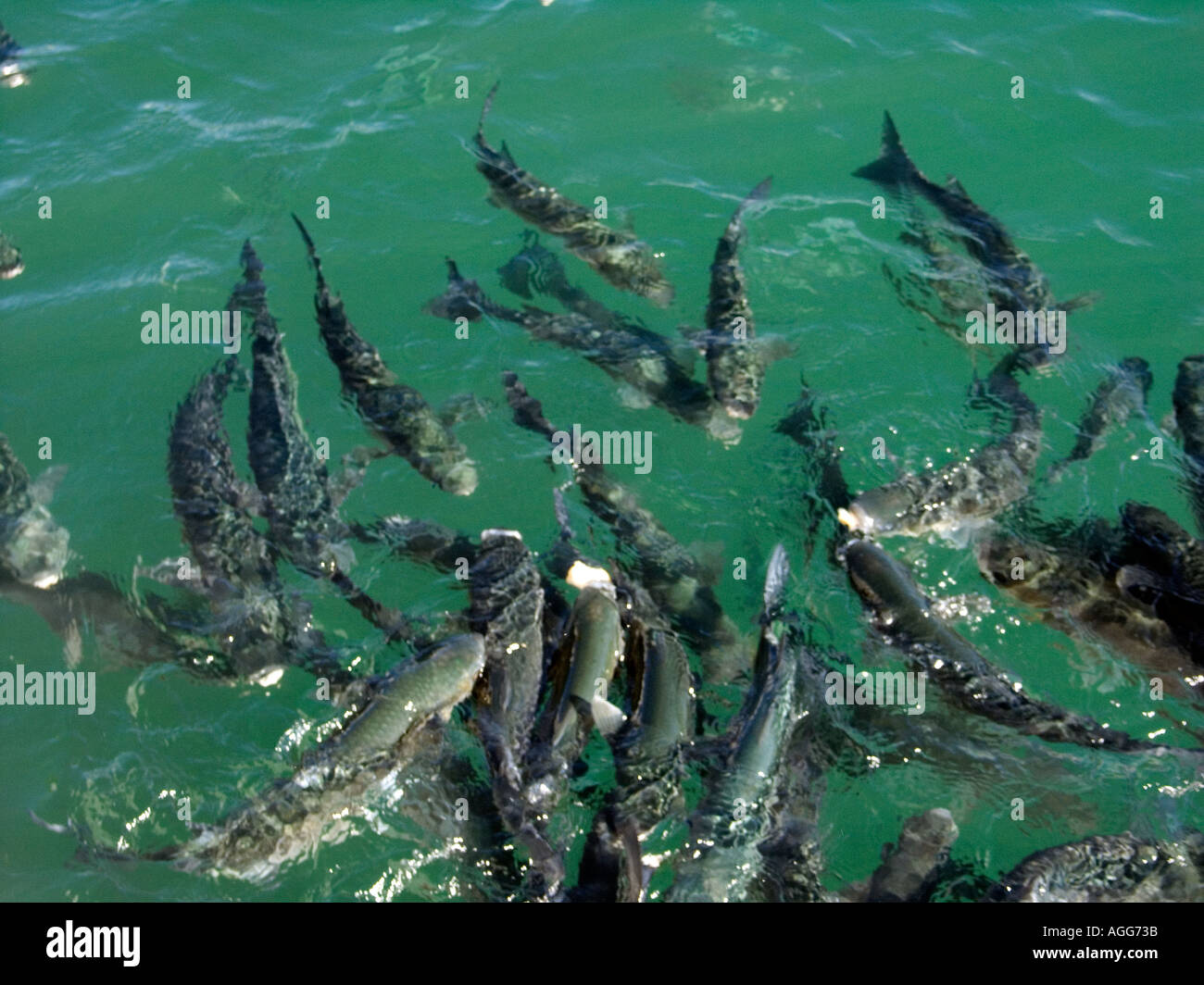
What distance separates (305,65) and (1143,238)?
33.9 feet

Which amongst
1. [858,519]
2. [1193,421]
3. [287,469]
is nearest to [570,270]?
[287,469]

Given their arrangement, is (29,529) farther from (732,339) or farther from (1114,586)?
(1114,586)

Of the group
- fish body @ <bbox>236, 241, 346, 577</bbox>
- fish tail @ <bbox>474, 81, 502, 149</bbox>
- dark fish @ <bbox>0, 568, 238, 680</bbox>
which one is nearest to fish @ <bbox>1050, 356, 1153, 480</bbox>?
fish body @ <bbox>236, 241, 346, 577</bbox>

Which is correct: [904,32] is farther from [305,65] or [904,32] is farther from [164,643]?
[164,643]

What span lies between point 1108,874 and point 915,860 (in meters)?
1.11

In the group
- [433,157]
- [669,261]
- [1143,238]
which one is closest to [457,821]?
[669,261]

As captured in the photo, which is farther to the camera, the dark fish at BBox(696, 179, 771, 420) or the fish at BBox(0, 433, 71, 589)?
the dark fish at BBox(696, 179, 771, 420)

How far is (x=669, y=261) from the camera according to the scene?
984 cm

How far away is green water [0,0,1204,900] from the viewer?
6180 millimetres

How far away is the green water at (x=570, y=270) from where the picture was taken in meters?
6.18

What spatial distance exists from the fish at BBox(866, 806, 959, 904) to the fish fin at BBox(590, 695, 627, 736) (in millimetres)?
1811

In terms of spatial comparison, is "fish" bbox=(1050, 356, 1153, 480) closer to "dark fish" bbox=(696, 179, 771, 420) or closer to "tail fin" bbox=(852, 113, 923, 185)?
"dark fish" bbox=(696, 179, 771, 420)

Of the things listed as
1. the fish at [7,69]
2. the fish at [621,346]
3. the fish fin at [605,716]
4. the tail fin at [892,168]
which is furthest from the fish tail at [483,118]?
the fish fin at [605,716]

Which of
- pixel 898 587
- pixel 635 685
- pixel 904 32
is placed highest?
pixel 904 32
